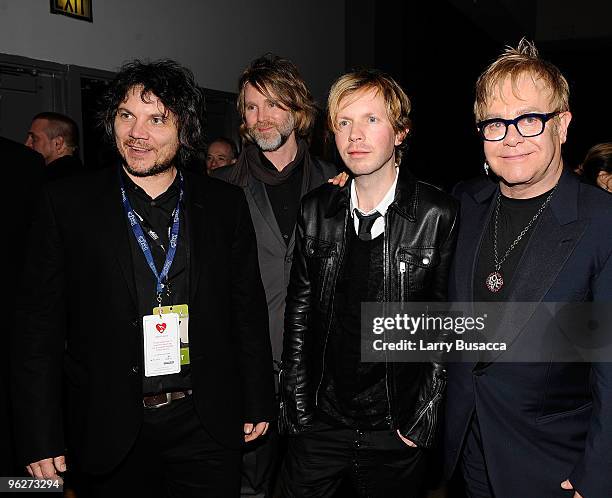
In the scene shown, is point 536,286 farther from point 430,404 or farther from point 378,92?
point 378,92

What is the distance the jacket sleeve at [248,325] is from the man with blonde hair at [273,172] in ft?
1.63

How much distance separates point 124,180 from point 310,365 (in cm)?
97

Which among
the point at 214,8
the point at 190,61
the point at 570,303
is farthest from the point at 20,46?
the point at 570,303

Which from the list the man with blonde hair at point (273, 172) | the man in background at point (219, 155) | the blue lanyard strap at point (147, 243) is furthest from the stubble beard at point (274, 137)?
the man in background at point (219, 155)

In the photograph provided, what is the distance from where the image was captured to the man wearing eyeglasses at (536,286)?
1.80 metres

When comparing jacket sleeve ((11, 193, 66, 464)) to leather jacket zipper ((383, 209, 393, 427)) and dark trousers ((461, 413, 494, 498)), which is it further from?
dark trousers ((461, 413, 494, 498))

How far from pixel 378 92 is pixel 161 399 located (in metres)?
1.33

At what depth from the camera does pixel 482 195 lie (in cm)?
217

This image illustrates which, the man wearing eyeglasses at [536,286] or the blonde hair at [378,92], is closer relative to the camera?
the man wearing eyeglasses at [536,286]

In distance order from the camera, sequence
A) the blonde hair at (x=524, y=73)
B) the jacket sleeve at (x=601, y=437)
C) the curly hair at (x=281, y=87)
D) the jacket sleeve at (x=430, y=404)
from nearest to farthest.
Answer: the jacket sleeve at (x=601, y=437) < the blonde hair at (x=524, y=73) < the jacket sleeve at (x=430, y=404) < the curly hair at (x=281, y=87)

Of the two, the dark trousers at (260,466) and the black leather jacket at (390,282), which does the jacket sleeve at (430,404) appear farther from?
the dark trousers at (260,466)

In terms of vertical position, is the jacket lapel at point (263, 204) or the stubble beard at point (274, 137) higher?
the stubble beard at point (274, 137)

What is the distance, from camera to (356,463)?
2236 millimetres

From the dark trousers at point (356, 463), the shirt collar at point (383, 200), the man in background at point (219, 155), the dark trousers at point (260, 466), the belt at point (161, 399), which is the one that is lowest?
the dark trousers at point (260, 466)
